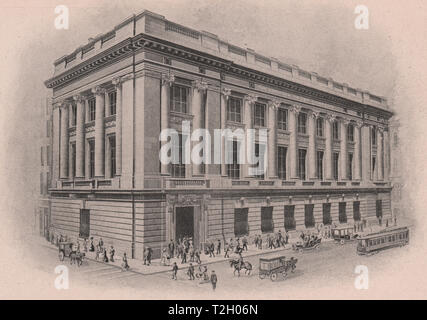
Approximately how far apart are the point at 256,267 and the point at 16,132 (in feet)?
46.2

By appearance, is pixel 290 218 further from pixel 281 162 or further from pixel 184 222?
pixel 184 222

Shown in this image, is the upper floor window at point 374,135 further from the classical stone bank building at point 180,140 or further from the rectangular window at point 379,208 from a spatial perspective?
the rectangular window at point 379,208

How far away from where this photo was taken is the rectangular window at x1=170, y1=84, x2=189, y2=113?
2408cm

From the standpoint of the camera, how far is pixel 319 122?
1391 inches

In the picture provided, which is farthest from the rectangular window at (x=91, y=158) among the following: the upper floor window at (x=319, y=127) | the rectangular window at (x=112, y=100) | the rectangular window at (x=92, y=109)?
the upper floor window at (x=319, y=127)

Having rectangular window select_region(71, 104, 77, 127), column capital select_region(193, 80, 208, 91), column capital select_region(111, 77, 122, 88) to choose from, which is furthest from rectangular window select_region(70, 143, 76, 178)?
column capital select_region(193, 80, 208, 91)

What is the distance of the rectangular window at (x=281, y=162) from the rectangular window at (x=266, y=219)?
10.9 feet

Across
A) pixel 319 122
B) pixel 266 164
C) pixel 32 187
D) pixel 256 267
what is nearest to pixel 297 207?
pixel 266 164

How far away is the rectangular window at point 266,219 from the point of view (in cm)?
2911

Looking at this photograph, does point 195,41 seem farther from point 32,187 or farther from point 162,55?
point 32,187

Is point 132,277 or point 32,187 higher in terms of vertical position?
point 32,187

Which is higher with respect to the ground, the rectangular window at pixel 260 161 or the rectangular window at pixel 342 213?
the rectangular window at pixel 260 161

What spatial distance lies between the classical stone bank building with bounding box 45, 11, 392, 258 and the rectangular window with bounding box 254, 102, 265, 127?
0.26ft

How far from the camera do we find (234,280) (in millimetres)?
18594
